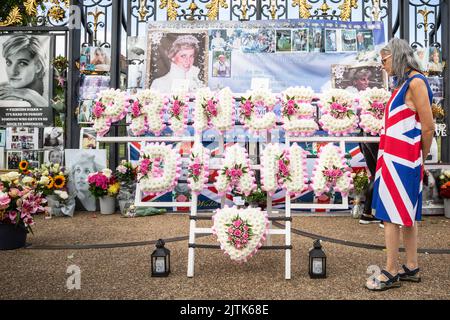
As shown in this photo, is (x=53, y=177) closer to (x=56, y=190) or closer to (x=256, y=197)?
(x=56, y=190)

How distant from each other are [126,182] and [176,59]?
95.4 inches

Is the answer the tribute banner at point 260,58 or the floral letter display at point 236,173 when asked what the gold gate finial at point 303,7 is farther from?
the floral letter display at point 236,173

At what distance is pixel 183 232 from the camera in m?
5.18

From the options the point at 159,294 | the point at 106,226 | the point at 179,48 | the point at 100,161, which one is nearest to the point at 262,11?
the point at 179,48

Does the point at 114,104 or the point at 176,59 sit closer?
the point at 114,104

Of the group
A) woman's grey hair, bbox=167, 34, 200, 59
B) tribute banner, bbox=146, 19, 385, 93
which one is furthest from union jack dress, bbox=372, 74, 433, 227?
woman's grey hair, bbox=167, 34, 200, 59

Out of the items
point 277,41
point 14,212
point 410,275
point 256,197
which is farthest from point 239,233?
point 277,41

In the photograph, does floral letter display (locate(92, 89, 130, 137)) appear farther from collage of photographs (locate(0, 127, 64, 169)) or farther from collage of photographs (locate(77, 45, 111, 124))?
collage of photographs (locate(0, 127, 64, 169))

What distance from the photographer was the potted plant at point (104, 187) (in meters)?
6.48

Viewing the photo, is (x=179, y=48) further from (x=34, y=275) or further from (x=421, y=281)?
(x=421, y=281)

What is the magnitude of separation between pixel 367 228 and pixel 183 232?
8.64 feet

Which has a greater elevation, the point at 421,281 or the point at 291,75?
the point at 291,75

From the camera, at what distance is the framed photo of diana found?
7016 millimetres

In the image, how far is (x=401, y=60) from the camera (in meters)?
2.90
